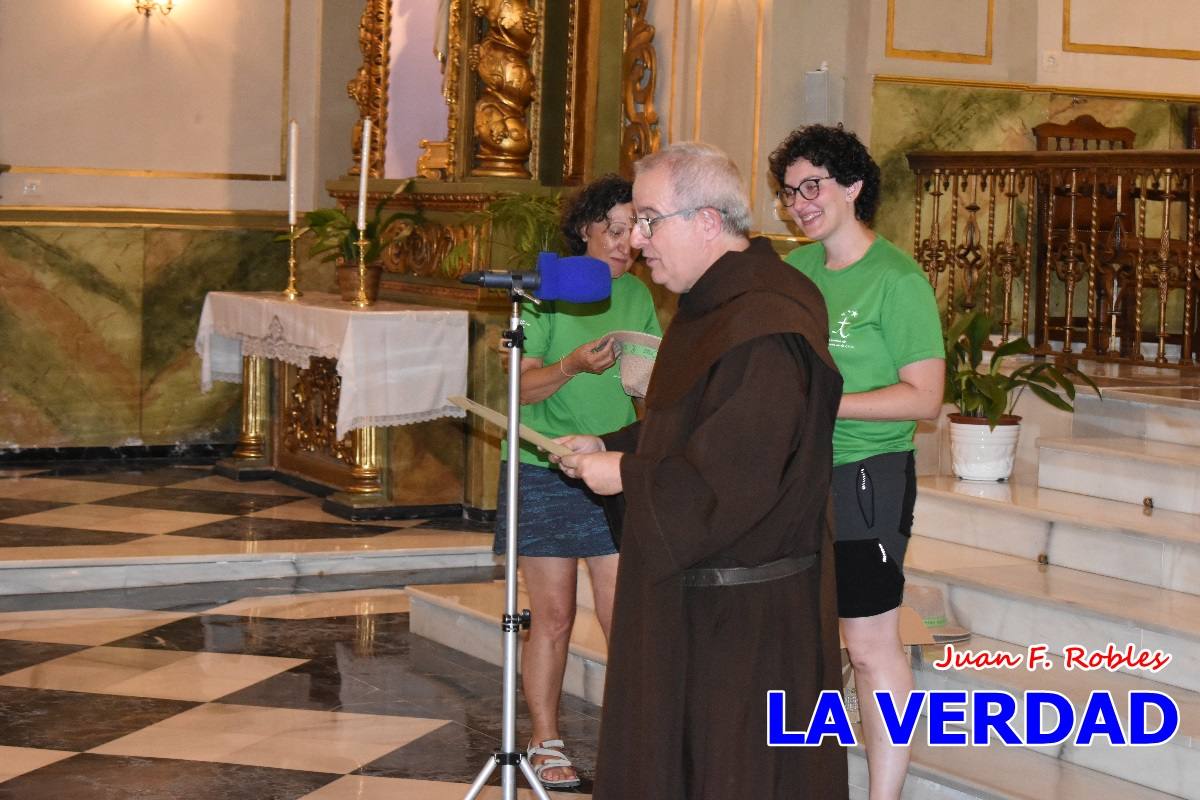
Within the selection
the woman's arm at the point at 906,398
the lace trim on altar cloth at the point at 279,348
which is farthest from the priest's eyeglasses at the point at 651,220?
the lace trim on altar cloth at the point at 279,348

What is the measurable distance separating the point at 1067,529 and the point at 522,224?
9.87 feet

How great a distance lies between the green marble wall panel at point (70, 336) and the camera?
9.39 meters

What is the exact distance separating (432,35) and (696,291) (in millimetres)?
6297

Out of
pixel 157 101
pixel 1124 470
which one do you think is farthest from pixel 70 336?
pixel 1124 470

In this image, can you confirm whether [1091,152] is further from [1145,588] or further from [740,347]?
[740,347]

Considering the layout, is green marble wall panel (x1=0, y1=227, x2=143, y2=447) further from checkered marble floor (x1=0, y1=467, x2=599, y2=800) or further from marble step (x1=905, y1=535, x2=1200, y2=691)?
marble step (x1=905, y1=535, x2=1200, y2=691)

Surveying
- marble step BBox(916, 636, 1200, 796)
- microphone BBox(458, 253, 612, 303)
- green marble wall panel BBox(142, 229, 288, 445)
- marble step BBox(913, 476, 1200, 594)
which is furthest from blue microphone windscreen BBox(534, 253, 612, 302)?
green marble wall panel BBox(142, 229, 288, 445)

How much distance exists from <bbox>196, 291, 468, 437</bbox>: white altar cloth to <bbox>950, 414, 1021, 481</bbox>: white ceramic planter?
2.27 metres

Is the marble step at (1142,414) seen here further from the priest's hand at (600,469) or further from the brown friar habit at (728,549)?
the priest's hand at (600,469)

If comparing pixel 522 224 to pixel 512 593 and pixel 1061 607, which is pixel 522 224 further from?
pixel 512 593

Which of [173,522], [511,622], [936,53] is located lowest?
[173,522]

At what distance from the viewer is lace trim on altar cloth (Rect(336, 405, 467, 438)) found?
742 cm

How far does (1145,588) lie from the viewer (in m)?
4.92

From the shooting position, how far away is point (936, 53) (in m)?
→ 7.49
